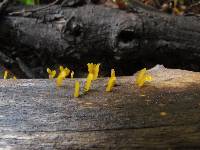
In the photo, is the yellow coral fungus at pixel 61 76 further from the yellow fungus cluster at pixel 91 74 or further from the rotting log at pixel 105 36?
the rotting log at pixel 105 36

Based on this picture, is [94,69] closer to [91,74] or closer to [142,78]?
[91,74]

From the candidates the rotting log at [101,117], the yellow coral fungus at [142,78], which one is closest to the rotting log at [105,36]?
the yellow coral fungus at [142,78]

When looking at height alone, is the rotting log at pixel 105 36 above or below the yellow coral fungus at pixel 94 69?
below

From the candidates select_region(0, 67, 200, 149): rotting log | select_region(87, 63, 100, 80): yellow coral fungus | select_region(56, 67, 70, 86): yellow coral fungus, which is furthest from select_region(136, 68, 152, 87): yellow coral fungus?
select_region(56, 67, 70, 86): yellow coral fungus

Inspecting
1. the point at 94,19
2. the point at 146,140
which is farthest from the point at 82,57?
the point at 146,140

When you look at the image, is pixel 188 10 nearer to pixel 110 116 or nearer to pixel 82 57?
pixel 82 57

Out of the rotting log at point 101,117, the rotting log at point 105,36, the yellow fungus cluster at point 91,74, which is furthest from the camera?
the rotting log at point 105,36
